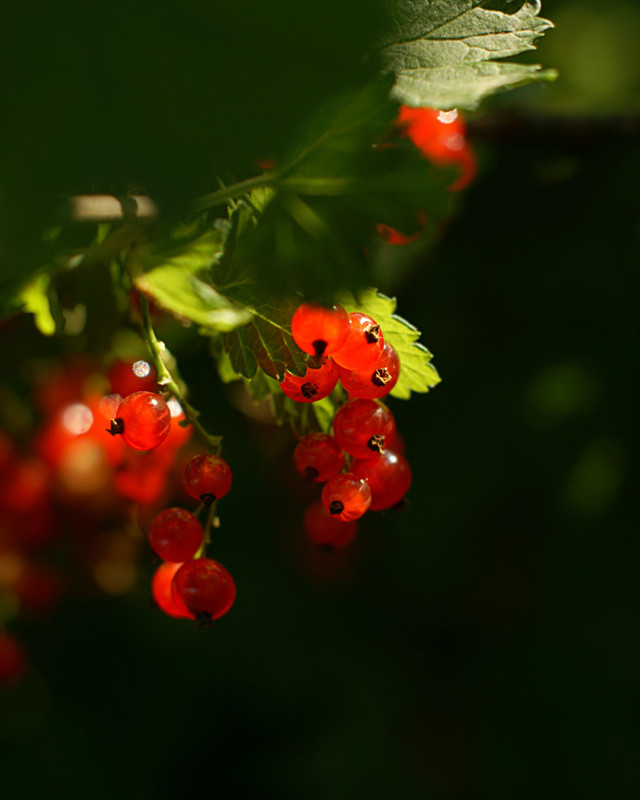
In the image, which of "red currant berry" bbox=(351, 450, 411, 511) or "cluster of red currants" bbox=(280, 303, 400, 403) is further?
"red currant berry" bbox=(351, 450, 411, 511)

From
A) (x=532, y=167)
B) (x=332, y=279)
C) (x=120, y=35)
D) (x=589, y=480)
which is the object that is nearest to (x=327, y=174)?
(x=332, y=279)

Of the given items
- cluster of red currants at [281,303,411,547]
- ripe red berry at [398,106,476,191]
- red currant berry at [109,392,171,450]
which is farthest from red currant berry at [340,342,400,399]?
ripe red berry at [398,106,476,191]

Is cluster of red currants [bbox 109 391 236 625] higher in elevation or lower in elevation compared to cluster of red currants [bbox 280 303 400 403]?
lower

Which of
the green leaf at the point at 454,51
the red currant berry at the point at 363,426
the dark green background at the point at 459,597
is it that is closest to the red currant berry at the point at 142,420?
the red currant berry at the point at 363,426

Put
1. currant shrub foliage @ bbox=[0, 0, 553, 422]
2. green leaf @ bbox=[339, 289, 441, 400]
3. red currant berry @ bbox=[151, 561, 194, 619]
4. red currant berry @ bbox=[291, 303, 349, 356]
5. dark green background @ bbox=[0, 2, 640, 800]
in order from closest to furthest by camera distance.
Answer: currant shrub foliage @ bbox=[0, 0, 553, 422] → red currant berry @ bbox=[291, 303, 349, 356] → green leaf @ bbox=[339, 289, 441, 400] → red currant berry @ bbox=[151, 561, 194, 619] → dark green background @ bbox=[0, 2, 640, 800]

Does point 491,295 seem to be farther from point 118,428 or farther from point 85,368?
point 118,428

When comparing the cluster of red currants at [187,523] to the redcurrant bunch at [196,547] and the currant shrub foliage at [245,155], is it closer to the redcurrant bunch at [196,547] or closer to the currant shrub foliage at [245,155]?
the redcurrant bunch at [196,547]

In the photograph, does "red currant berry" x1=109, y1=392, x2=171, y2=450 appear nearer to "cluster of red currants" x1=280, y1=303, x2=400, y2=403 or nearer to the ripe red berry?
"cluster of red currants" x1=280, y1=303, x2=400, y2=403

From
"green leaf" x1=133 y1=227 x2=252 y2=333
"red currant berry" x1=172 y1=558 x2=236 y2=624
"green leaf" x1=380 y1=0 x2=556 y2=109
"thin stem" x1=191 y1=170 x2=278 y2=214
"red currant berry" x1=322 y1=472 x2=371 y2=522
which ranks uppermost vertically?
"green leaf" x1=380 y1=0 x2=556 y2=109

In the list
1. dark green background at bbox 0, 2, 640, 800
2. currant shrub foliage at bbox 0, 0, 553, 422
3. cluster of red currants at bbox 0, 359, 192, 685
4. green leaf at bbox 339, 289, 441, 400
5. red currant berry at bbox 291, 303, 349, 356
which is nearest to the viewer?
currant shrub foliage at bbox 0, 0, 553, 422
